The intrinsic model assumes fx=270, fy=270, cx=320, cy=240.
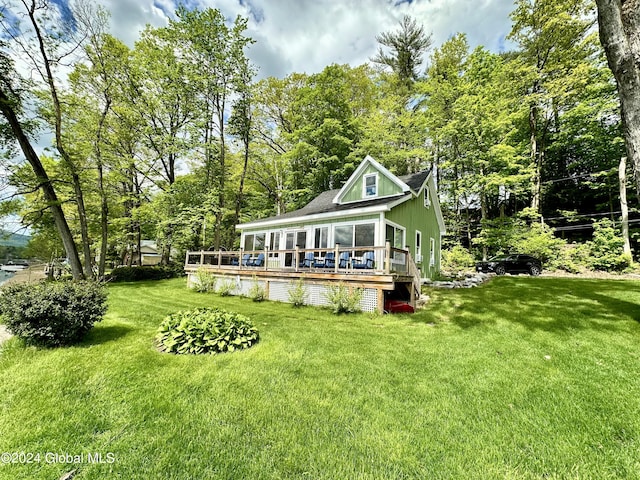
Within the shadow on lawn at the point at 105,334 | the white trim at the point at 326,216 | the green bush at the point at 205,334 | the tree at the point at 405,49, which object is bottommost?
the shadow on lawn at the point at 105,334

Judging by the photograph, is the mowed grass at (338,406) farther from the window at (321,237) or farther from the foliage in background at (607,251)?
the foliage in background at (607,251)

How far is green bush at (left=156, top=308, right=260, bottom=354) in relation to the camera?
4930 mm

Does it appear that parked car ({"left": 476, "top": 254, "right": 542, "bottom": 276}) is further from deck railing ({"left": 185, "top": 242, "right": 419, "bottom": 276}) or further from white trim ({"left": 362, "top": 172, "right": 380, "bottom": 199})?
deck railing ({"left": 185, "top": 242, "right": 419, "bottom": 276})

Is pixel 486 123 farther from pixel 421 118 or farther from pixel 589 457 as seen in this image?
pixel 589 457

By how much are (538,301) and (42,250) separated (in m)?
45.3

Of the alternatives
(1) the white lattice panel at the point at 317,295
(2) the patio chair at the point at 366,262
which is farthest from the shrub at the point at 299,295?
(2) the patio chair at the point at 366,262

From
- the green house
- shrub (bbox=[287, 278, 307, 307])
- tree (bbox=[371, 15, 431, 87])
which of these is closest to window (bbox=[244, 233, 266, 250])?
the green house

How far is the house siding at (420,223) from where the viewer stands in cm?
1243

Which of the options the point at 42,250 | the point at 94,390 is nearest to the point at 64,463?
the point at 94,390

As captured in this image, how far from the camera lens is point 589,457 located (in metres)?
2.51

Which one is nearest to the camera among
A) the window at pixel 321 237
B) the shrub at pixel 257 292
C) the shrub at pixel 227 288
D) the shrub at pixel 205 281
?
the shrub at pixel 257 292

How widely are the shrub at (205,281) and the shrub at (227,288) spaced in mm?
746

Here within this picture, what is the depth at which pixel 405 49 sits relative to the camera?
23.8m

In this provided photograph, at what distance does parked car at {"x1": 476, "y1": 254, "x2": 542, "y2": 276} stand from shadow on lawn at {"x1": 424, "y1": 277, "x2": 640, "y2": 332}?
7318 mm
